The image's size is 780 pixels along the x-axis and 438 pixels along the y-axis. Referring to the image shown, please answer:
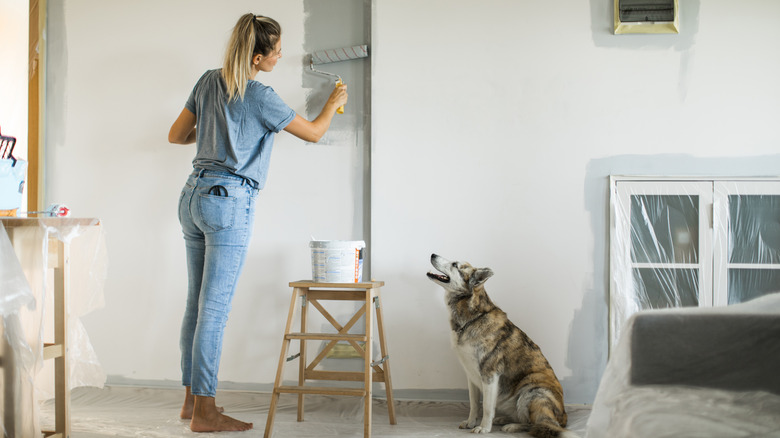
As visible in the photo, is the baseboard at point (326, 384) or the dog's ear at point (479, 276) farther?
the baseboard at point (326, 384)

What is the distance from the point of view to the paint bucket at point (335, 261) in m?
2.26

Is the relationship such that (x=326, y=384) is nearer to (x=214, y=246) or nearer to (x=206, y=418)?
(x=206, y=418)

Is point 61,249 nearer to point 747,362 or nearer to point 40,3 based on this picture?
point 40,3

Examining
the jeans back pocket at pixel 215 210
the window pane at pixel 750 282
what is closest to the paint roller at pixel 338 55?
the jeans back pocket at pixel 215 210

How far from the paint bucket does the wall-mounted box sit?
1502 mm

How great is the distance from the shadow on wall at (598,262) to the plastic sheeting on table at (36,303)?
6.20ft

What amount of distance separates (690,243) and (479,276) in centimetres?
97

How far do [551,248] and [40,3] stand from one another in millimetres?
2728

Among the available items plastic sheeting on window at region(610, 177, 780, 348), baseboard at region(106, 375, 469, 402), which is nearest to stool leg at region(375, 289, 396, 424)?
baseboard at region(106, 375, 469, 402)

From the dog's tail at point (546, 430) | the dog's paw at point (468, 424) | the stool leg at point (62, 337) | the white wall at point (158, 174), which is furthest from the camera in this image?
the white wall at point (158, 174)

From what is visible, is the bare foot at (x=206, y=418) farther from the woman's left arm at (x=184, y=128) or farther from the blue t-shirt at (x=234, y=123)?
the woman's left arm at (x=184, y=128)

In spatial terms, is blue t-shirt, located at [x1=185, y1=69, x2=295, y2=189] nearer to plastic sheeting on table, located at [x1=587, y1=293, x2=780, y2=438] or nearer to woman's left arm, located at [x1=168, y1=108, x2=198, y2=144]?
woman's left arm, located at [x1=168, y1=108, x2=198, y2=144]

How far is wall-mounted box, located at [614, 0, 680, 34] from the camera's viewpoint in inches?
100

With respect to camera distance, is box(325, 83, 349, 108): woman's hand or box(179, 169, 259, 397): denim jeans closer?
box(179, 169, 259, 397): denim jeans
